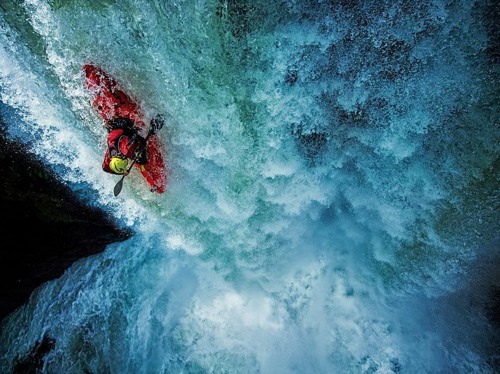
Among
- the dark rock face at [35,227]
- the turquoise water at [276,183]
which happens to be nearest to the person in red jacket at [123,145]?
the turquoise water at [276,183]

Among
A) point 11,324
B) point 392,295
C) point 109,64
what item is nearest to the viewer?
point 109,64

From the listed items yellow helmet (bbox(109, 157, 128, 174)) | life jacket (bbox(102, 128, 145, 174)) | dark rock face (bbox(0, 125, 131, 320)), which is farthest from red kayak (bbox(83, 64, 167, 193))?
dark rock face (bbox(0, 125, 131, 320))

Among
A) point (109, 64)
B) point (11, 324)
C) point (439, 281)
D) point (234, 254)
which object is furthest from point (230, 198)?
point (11, 324)

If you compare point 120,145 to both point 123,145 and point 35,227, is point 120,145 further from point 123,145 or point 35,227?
point 35,227

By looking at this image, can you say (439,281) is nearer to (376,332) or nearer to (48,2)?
(376,332)

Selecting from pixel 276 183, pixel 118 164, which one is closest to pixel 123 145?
pixel 118 164
